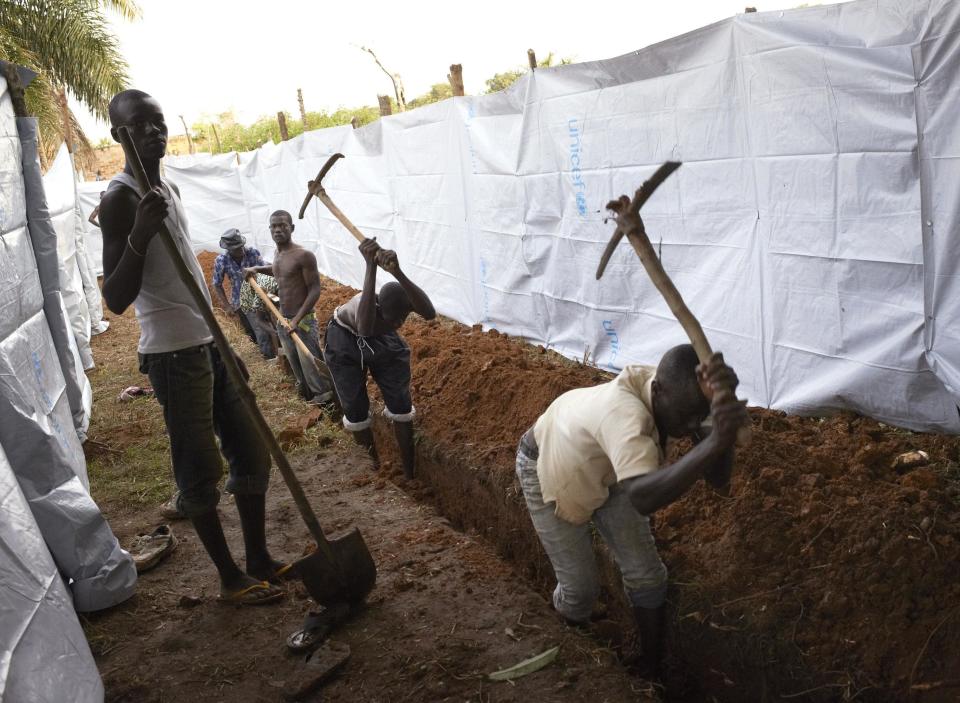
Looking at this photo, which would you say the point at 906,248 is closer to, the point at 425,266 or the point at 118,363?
the point at 425,266

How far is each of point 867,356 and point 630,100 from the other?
2328 millimetres

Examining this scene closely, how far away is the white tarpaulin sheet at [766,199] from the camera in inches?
147

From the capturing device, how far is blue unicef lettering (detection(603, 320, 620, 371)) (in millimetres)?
5977

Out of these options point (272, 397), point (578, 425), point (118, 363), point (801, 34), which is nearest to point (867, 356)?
point (801, 34)

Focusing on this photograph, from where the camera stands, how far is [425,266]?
934 centimetres

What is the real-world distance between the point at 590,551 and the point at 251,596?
1.60m

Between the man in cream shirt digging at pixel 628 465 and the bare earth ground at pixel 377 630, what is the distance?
266 mm

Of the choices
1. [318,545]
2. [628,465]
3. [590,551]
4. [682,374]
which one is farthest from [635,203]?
[318,545]

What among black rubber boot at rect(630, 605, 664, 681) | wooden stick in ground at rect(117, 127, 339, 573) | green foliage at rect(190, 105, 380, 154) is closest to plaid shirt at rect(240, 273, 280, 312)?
wooden stick in ground at rect(117, 127, 339, 573)

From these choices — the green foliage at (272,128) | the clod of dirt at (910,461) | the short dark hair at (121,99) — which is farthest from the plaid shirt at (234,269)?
the green foliage at (272,128)

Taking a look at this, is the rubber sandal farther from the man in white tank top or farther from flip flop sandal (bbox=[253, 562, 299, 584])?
flip flop sandal (bbox=[253, 562, 299, 584])

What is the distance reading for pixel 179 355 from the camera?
10.6ft

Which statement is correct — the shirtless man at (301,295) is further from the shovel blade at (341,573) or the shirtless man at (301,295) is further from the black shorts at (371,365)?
the shovel blade at (341,573)

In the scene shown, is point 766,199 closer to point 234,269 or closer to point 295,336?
point 295,336
